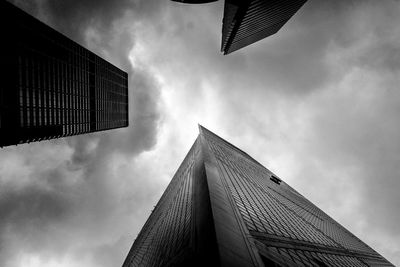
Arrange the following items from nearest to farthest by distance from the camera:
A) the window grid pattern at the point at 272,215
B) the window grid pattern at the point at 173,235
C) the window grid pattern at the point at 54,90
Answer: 1. the window grid pattern at the point at 173,235
2. the window grid pattern at the point at 272,215
3. the window grid pattern at the point at 54,90

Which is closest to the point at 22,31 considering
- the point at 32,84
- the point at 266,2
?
the point at 32,84

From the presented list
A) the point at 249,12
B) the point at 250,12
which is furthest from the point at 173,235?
the point at 250,12

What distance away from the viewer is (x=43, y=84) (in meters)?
75.9

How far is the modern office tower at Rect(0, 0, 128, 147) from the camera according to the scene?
6320cm

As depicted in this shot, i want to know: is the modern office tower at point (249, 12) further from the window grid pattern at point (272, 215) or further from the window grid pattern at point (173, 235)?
the window grid pattern at point (173, 235)

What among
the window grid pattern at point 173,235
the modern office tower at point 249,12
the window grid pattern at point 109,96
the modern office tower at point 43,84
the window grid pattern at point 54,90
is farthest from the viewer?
the window grid pattern at point 109,96

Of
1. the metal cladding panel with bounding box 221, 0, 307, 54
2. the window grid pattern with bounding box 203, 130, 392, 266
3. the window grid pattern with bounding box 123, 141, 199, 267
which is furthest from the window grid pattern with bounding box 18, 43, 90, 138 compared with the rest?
A: the metal cladding panel with bounding box 221, 0, 307, 54

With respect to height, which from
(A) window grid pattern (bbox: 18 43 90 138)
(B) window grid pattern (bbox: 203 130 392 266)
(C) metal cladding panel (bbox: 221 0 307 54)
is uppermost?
(C) metal cladding panel (bbox: 221 0 307 54)

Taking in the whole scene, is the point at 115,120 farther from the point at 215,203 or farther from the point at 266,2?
the point at 215,203

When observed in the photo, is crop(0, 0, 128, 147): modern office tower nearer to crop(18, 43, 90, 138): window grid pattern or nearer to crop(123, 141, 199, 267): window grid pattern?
crop(18, 43, 90, 138): window grid pattern

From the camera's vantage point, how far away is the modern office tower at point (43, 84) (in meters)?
63.2

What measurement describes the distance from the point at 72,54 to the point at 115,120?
172ft

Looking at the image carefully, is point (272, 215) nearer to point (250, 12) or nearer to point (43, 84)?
point (250, 12)

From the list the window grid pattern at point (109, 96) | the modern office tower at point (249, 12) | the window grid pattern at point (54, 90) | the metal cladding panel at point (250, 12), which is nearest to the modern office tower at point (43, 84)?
the window grid pattern at point (54, 90)
